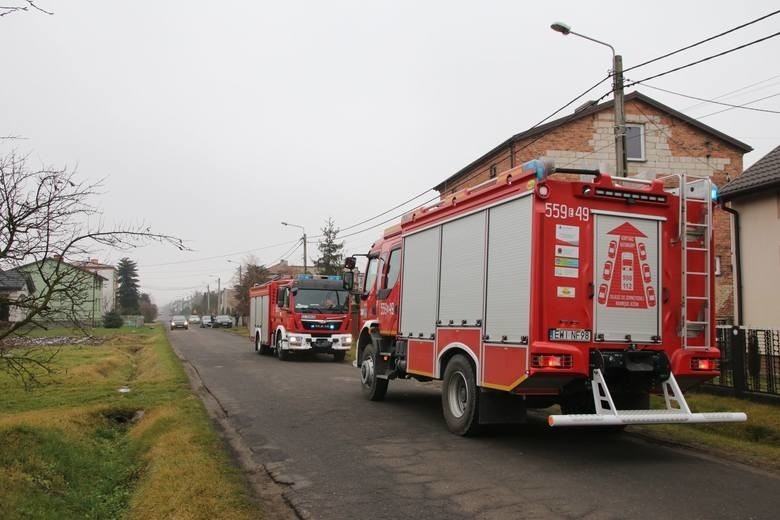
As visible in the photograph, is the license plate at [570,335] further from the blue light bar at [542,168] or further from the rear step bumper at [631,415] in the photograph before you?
the blue light bar at [542,168]

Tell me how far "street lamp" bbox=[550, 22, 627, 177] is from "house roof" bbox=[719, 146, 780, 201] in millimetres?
2903

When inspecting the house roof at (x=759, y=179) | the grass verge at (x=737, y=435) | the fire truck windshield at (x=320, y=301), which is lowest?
the grass verge at (x=737, y=435)

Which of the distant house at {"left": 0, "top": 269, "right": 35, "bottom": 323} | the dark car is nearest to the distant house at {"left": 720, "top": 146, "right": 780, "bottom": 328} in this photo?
the distant house at {"left": 0, "top": 269, "right": 35, "bottom": 323}

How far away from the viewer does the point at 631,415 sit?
664 centimetres

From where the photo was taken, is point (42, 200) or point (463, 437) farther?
point (463, 437)

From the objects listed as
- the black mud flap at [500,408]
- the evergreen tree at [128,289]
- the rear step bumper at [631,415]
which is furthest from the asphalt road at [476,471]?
the evergreen tree at [128,289]

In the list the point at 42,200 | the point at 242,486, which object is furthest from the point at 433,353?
the point at 42,200

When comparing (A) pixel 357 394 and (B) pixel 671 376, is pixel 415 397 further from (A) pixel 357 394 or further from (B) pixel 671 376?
(B) pixel 671 376

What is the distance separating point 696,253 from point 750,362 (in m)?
3.72

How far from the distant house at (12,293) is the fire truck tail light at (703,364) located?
7.31 meters

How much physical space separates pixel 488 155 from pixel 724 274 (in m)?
11.0

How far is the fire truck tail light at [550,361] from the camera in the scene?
6645mm

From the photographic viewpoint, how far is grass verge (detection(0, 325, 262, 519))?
5512 mm

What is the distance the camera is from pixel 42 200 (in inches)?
244
